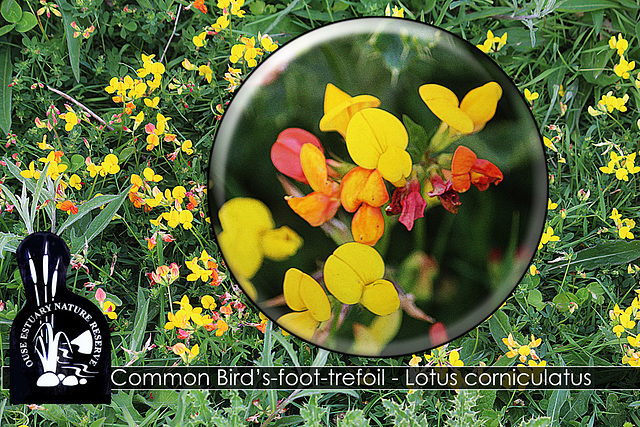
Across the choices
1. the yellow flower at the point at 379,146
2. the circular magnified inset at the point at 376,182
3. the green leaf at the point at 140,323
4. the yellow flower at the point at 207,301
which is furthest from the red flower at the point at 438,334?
the green leaf at the point at 140,323

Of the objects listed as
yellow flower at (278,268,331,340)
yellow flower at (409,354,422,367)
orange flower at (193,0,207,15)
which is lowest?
yellow flower at (409,354,422,367)

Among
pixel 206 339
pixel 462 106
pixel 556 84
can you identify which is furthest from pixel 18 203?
pixel 556 84

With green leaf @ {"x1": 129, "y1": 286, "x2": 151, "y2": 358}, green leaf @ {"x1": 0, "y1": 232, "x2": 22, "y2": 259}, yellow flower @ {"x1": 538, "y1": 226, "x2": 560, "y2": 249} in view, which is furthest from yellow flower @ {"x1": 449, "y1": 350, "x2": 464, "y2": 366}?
green leaf @ {"x1": 0, "y1": 232, "x2": 22, "y2": 259}

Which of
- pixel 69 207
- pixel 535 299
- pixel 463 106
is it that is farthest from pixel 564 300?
pixel 69 207

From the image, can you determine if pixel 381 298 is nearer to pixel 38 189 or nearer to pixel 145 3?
pixel 38 189

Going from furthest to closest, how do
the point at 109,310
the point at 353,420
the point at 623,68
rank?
the point at 623,68, the point at 109,310, the point at 353,420

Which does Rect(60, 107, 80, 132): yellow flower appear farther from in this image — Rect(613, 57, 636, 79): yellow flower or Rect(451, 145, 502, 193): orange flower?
Rect(613, 57, 636, 79): yellow flower
